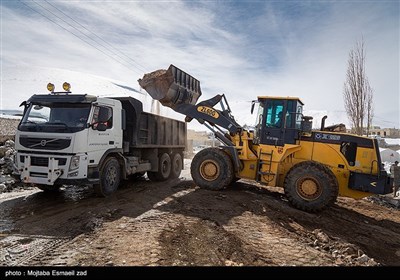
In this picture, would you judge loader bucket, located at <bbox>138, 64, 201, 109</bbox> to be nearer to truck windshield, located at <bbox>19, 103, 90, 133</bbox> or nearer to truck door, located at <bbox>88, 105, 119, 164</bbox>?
truck door, located at <bbox>88, 105, 119, 164</bbox>

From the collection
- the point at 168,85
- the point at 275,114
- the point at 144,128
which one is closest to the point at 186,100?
the point at 168,85

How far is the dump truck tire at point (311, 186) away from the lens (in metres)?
7.66

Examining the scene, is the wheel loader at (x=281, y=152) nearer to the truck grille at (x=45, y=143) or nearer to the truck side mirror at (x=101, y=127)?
the truck side mirror at (x=101, y=127)

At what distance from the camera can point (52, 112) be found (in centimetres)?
757

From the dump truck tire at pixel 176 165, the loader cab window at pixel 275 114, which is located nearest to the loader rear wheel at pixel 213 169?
the loader cab window at pixel 275 114

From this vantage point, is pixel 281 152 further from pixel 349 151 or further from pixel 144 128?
pixel 144 128

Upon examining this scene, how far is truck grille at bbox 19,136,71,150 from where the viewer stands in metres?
6.91

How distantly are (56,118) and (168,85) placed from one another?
3.44 metres

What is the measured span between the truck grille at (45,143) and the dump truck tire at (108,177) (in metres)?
1.31

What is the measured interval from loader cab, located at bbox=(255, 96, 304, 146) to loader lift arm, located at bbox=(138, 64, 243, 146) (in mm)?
927
